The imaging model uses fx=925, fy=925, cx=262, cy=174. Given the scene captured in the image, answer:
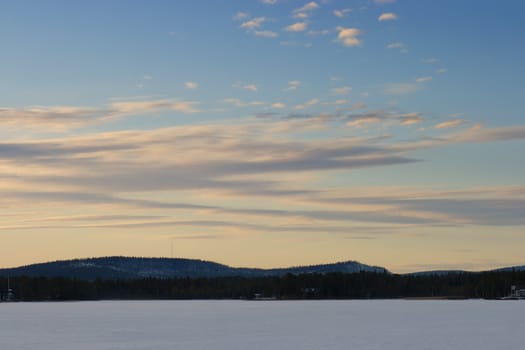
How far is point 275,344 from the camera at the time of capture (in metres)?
72.2

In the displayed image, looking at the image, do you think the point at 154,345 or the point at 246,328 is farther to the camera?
the point at 246,328

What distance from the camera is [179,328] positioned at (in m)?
100

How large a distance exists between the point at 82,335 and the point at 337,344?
89.7 feet

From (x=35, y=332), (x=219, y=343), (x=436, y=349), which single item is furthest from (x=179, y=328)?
(x=436, y=349)

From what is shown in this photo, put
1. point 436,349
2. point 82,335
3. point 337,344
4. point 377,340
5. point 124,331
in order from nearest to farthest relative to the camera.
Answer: point 436,349
point 337,344
point 377,340
point 82,335
point 124,331

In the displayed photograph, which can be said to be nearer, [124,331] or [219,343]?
[219,343]

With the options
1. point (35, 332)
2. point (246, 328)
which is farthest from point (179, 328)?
point (35, 332)

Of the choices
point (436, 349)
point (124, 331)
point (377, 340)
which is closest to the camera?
point (436, 349)

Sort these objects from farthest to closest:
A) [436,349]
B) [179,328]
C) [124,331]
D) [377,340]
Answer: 1. [179,328]
2. [124,331]
3. [377,340]
4. [436,349]

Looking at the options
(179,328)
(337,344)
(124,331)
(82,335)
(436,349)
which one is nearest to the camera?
(436,349)

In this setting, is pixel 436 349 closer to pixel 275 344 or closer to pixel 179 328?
pixel 275 344

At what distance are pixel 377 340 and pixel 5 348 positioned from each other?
29.8 m

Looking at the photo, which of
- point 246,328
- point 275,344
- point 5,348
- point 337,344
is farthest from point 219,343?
point 246,328

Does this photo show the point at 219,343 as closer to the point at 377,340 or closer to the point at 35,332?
the point at 377,340
